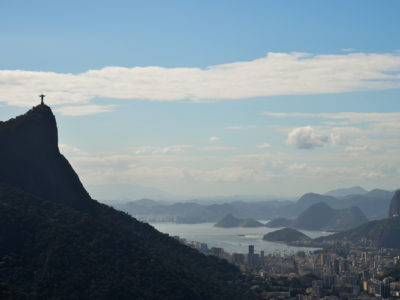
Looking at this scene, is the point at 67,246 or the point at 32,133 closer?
the point at 67,246

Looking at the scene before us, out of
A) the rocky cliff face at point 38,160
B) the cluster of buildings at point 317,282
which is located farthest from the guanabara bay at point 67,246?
the cluster of buildings at point 317,282

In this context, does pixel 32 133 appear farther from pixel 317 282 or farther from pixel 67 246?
pixel 317 282

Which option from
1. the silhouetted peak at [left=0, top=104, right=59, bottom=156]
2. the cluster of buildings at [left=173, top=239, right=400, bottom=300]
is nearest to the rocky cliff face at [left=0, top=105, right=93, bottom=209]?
the silhouetted peak at [left=0, top=104, right=59, bottom=156]

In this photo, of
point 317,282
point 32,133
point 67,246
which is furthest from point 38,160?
point 317,282

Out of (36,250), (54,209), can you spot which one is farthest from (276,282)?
(36,250)

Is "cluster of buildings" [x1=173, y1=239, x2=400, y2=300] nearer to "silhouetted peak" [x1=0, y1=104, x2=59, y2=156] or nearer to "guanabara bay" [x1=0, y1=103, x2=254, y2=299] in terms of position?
"guanabara bay" [x1=0, y1=103, x2=254, y2=299]
